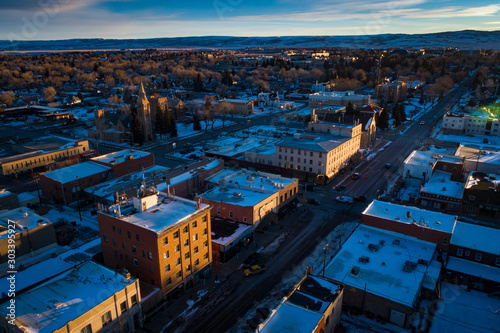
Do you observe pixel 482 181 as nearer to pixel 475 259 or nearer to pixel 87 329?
pixel 475 259

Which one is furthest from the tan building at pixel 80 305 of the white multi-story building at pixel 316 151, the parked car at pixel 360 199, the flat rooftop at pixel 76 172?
the white multi-story building at pixel 316 151

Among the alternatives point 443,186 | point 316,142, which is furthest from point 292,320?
point 316,142

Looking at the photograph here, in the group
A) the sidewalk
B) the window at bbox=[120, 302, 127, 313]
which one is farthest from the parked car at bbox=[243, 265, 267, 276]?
the window at bbox=[120, 302, 127, 313]

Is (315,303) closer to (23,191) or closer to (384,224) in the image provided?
(384,224)

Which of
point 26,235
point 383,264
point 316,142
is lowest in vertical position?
point 383,264

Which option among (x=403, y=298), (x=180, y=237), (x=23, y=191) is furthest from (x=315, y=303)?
(x=23, y=191)

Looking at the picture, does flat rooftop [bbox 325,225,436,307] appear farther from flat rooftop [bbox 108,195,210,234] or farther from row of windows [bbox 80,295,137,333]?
row of windows [bbox 80,295,137,333]
